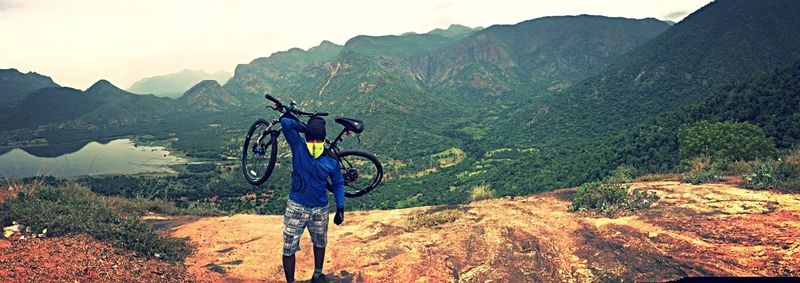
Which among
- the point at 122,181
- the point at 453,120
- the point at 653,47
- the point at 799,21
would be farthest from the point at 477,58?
the point at 122,181

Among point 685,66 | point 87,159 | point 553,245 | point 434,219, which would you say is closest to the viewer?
point 553,245

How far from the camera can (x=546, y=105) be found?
93.7 metres

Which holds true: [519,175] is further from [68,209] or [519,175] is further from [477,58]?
[477,58]

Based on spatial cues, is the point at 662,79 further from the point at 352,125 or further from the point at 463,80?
the point at 463,80

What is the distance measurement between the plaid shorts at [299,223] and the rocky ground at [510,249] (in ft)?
3.05

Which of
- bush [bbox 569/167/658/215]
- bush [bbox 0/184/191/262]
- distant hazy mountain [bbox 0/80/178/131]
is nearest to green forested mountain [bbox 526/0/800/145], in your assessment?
bush [bbox 569/167/658/215]

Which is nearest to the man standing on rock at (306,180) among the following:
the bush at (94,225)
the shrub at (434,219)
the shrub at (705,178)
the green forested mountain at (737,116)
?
the bush at (94,225)

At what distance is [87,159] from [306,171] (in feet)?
458

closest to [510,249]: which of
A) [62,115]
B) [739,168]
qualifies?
[739,168]

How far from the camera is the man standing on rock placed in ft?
21.1

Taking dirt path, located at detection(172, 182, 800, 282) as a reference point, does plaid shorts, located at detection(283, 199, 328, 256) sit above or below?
above

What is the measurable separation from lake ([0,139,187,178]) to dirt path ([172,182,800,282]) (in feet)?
320

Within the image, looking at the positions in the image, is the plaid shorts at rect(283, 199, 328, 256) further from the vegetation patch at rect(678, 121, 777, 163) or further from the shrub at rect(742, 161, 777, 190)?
the vegetation patch at rect(678, 121, 777, 163)

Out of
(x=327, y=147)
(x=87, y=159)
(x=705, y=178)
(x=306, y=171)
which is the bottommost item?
(x=87, y=159)
